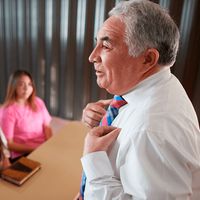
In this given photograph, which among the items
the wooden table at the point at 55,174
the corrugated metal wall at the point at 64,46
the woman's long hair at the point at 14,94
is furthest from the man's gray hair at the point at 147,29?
the woman's long hair at the point at 14,94

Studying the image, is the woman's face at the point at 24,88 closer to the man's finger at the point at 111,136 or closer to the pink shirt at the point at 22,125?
the pink shirt at the point at 22,125

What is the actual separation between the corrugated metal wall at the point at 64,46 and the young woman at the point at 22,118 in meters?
0.56

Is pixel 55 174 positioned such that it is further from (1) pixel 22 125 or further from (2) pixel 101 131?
(1) pixel 22 125

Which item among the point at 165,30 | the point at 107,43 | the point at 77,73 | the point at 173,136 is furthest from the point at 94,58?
the point at 77,73

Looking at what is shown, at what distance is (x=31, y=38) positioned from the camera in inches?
104

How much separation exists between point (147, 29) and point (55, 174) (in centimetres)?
87

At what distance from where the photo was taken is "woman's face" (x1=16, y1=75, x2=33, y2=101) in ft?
6.62

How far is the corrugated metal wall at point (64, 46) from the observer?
2.06m

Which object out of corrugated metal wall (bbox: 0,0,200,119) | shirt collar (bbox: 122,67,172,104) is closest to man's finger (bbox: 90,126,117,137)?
shirt collar (bbox: 122,67,172,104)

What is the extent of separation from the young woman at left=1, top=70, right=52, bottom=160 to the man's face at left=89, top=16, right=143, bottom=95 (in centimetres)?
125

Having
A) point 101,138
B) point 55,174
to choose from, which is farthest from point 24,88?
point 101,138

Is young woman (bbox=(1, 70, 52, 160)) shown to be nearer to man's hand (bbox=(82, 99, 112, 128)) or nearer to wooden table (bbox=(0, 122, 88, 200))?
wooden table (bbox=(0, 122, 88, 200))

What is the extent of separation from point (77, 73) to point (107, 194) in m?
1.86

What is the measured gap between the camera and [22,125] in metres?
2.00
